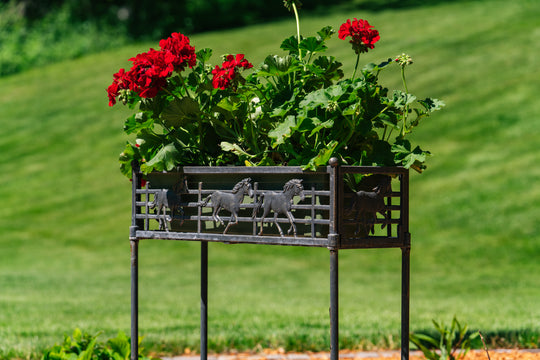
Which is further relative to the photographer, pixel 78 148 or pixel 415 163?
pixel 78 148

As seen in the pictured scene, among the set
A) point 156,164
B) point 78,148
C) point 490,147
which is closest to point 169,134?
point 156,164

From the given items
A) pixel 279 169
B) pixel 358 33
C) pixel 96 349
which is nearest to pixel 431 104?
pixel 358 33

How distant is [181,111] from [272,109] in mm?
528

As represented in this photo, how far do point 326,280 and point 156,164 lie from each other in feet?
25.9

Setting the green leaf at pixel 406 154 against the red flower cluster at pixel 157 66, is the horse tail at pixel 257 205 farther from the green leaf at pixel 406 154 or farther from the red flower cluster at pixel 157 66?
the red flower cluster at pixel 157 66

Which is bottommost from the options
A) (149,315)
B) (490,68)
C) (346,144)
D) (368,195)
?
(149,315)

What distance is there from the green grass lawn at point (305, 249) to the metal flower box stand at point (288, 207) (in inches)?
85.4

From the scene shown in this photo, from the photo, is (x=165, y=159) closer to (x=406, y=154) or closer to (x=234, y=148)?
(x=234, y=148)

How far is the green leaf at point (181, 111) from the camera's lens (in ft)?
14.4

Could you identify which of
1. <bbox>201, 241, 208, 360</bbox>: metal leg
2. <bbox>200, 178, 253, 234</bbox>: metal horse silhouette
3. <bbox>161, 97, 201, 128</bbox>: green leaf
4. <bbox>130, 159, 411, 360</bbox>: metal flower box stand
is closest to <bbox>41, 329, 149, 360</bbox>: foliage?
<bbox>201, 241, 208, 360</bbox>: metal leg

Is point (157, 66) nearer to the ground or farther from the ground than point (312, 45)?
nearer to the ground

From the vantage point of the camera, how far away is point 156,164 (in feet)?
14.2

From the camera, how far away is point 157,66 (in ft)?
14.1

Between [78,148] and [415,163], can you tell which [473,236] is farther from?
[78,148]
